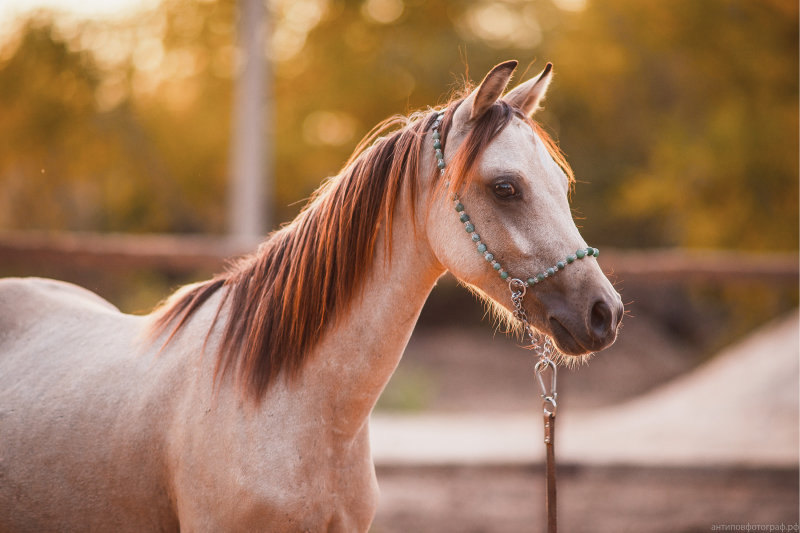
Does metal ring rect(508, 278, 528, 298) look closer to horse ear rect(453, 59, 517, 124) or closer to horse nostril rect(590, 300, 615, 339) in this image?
horse nostril rect(590, 300, 615, 339)

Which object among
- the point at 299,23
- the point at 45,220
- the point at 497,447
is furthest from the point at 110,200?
the point at 497,447

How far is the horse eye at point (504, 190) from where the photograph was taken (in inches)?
69.0

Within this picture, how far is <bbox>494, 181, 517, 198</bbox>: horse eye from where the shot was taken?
5.75ft

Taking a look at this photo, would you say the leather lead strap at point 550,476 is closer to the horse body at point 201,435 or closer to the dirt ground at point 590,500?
the horse body at point 201,435

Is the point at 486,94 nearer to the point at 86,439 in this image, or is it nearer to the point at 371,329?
the point at 371,329

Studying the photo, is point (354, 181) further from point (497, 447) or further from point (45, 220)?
point (45, 220)

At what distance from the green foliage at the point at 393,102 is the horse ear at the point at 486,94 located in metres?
8.12

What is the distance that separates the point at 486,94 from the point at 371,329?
75 cm

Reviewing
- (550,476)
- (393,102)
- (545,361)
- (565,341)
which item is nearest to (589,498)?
(550,476)

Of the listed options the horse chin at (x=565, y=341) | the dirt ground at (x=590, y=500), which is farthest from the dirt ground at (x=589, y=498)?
the horse chin at (x=565, y=341)

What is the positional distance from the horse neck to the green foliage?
27.0ft

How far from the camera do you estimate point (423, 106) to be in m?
11.3

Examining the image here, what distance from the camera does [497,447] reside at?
5.22 meters

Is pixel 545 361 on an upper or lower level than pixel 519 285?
lower
